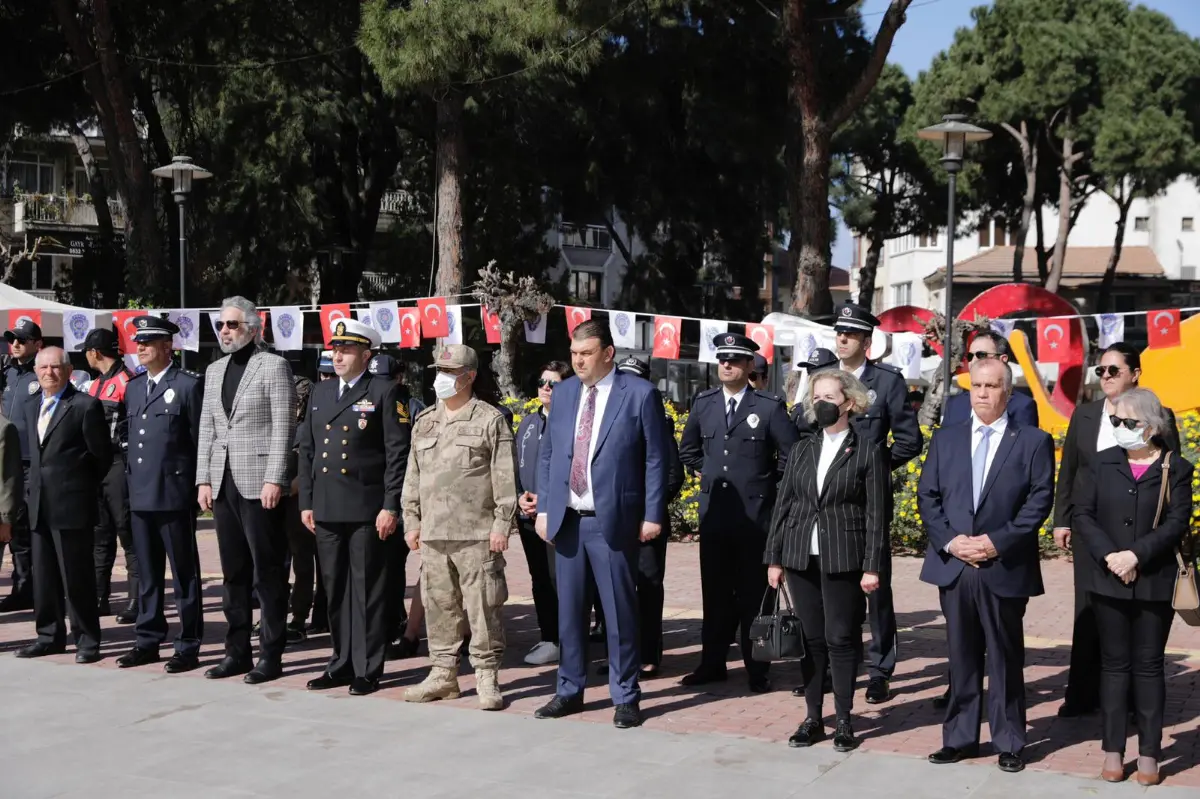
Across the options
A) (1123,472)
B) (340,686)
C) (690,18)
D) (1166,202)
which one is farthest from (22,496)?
(1166,202)

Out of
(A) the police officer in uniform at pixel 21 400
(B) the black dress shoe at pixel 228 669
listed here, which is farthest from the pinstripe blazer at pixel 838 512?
(A) the police officer in uniform at pixel 21 400

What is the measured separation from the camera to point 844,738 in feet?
20.2

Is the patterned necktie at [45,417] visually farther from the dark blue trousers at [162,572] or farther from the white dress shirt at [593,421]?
the white dress shirt at [593,421]

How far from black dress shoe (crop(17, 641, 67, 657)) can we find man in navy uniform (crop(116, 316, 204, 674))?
0.67 metres

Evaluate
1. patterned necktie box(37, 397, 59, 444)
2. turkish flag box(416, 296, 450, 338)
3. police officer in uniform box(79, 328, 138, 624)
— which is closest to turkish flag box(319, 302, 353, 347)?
turkish flag box(416, 296, 450, 338)

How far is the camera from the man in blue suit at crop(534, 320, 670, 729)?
679cm

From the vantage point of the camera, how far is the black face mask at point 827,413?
6.21m

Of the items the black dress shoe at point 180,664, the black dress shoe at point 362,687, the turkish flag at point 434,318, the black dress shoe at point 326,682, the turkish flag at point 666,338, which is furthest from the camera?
the turkish flag at point 434,318

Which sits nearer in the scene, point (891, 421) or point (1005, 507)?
point (1005, 507)

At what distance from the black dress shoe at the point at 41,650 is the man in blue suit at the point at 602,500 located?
11.8ft

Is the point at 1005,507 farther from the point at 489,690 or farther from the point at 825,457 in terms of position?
the point at 489,690

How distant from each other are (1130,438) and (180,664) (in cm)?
541

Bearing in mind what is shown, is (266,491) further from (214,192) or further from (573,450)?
(214,192)

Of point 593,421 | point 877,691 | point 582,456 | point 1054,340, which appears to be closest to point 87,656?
point 582,456
